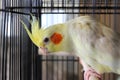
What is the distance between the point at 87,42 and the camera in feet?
1.57

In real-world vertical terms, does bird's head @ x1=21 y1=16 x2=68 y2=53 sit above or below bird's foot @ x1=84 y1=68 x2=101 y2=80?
above

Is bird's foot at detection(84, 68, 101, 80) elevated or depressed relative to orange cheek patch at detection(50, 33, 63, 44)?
depressed

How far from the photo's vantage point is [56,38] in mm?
500

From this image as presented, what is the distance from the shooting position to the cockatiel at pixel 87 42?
479mm

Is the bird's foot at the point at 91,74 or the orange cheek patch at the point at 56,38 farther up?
the orange cheek patch at the point at 56,38

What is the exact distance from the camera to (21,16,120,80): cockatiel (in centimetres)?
48

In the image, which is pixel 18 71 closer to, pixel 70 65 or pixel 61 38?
pixel 61 38

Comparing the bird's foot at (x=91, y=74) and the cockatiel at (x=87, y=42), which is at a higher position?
the cockatiel at (x=87, y=42)

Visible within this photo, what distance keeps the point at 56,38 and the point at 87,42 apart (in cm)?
6

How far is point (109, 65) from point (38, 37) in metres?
0.14

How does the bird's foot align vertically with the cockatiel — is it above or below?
below

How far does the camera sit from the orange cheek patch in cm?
50

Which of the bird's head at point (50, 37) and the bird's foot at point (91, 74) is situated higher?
the bird's head at point (50, 37)

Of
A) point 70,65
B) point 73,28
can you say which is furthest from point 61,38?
point 70,65
